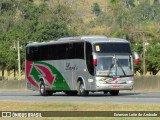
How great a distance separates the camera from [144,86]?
4891 centimetres

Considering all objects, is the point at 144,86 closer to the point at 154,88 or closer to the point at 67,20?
the point at 154,88

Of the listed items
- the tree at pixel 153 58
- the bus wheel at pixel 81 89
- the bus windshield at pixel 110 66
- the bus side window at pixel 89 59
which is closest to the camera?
the bus windshield at pixel 110 66

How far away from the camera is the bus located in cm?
3772

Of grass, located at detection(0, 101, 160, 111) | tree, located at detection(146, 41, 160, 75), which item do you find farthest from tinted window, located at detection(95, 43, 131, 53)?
tree, located at detection(146, 41, 160, 75)

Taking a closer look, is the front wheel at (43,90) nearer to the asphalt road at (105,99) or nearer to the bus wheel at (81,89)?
the bus wheel at (81,89)

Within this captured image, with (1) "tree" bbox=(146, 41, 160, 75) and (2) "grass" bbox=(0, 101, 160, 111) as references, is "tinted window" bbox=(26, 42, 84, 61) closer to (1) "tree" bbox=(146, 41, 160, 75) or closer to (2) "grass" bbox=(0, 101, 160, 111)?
(2) "grass" bbox=(0, 101, 160, 111)

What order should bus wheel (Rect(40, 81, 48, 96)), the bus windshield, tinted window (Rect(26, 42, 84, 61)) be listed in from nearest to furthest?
the bus windshield, tinted window (Rect(26, 42, 84, 61)), bus wheel (Rect(40, 81, 48, 96))

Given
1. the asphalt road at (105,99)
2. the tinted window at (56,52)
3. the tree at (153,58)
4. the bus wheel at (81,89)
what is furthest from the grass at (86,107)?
the tree at (153,58)

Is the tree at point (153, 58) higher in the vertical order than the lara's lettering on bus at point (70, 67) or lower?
lower

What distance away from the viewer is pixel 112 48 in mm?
38000

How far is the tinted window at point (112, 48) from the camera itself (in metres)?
37.8

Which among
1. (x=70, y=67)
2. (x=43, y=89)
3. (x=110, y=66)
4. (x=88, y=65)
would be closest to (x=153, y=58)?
(x=43, y=89)

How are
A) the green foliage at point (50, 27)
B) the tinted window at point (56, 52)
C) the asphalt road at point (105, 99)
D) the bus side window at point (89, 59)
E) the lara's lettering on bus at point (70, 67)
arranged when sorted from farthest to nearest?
1. the green foliage at point (50, 27)
2. the lara's lettering on bus at point (70, 67)
3. the tinted window at point (56, 52)
4. the bus side window at point (89, 59)
5. the asphalt road at point (105, 99)

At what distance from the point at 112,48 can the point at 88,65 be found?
1.66 meters
